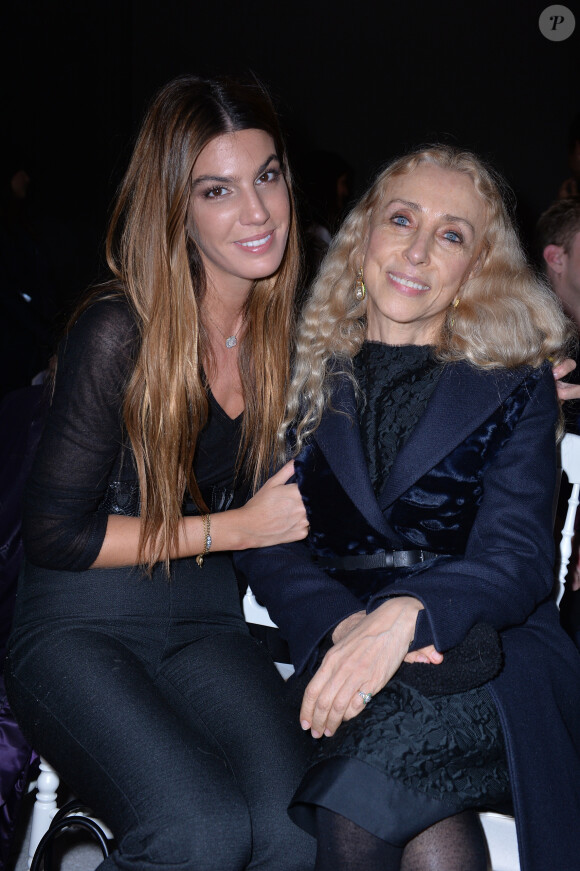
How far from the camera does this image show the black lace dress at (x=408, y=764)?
121 centimetres

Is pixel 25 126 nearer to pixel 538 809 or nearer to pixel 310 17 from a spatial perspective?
pixel 310 17

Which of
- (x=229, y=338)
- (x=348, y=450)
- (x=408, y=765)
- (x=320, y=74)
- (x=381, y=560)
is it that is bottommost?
(x=408, y=765)

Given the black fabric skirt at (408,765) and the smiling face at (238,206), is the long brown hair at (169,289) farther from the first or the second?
the black fabric skirt at (408,765)

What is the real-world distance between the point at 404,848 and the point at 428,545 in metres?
0.51

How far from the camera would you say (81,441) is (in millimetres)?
1532

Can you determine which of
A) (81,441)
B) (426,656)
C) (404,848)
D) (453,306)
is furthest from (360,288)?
(404,848)

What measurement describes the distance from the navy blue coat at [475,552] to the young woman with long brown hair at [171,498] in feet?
0.34

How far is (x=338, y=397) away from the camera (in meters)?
1.73

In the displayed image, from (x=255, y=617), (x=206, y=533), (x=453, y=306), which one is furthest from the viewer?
(x=255, y=617)

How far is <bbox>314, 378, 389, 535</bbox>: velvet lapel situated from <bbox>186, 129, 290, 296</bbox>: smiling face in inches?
11.5


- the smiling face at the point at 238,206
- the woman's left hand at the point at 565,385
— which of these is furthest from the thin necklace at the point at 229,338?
the woman's left hand at the point at 565,385

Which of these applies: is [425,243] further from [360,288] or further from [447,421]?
[447,421]

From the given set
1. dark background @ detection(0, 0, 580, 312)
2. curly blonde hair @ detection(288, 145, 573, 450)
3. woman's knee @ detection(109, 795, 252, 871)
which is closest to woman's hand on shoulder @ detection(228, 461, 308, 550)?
curly blonde hair @ detection(288, 145, 573, 450)

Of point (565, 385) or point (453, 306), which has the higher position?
point (453, 306)
